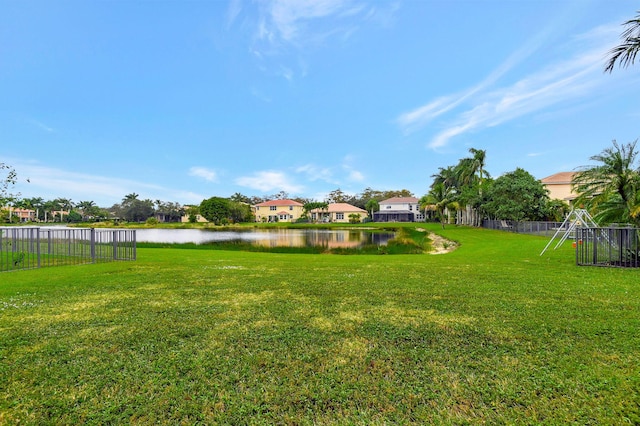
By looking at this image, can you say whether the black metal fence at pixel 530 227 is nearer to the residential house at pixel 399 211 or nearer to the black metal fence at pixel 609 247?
the black metal fence at pixel 609 247

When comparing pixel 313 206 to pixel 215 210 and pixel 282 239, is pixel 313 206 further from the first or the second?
pixel 282 239

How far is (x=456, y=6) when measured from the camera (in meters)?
14.5

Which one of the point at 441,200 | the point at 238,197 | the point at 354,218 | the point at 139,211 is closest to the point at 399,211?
the point at 354,218

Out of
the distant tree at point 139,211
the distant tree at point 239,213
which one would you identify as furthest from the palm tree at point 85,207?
the distant tree at point 239,213

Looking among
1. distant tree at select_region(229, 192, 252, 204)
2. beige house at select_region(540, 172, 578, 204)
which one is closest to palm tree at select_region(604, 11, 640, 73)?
beige house at select_region(540, 172, 578, 204)

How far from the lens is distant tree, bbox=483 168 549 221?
34.1 metres

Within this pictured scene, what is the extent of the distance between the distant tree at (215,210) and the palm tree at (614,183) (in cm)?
6449

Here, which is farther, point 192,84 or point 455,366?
point 192,84

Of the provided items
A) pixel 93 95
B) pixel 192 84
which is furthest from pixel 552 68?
pixel 93 95

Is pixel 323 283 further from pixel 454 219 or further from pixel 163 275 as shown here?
pixel 454 219

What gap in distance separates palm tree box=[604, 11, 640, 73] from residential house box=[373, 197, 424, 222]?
224ft

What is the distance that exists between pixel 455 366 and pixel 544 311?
280 cm

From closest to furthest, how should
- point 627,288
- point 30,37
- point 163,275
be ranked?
point 627,288 → point 163,275 → point 30,37

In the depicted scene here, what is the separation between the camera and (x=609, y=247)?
995 centimetres
